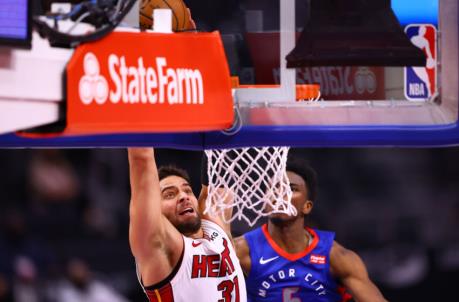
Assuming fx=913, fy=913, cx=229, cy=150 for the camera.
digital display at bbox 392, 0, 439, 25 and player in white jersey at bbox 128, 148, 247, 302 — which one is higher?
digital display at bbox 392, 0, 439, 25

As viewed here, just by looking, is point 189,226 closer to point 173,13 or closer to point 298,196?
point 298,196

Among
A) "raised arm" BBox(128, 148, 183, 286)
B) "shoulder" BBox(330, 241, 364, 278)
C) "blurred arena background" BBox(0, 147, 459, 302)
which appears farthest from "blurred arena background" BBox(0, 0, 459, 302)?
"raised arm" BBox(128, 148, 183, 286)

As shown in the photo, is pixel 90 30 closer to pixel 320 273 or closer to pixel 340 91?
pixel 340 91

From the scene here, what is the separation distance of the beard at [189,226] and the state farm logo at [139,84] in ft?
6.61

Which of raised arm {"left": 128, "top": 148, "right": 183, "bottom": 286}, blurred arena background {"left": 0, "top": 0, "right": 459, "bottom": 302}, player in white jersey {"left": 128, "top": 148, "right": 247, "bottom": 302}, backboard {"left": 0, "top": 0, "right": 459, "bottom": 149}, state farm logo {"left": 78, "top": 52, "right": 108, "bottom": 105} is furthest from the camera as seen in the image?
blurred arena background {"left": 0, "top": 0, "right": 459, "bottom": 302}

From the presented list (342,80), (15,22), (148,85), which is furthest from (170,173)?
(15,22)

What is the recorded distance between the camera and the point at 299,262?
Answer: 18.5 feet

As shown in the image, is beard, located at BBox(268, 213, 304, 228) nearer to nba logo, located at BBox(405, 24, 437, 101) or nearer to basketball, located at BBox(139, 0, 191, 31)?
basketball, located at BBox(139, 0, 191, 31)

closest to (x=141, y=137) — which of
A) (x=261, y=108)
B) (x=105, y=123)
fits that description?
(x=261, y=108)

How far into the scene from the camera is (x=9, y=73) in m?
2.24

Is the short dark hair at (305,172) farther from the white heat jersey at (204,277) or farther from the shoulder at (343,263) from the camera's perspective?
the white heat jersey at (204,277)

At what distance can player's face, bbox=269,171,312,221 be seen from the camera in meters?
5.64

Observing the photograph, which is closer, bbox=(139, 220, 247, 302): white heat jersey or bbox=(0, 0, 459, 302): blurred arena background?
bbox=(139, 220, 247, 302): white heat jersey

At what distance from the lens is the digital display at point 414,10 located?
11.8 ft
